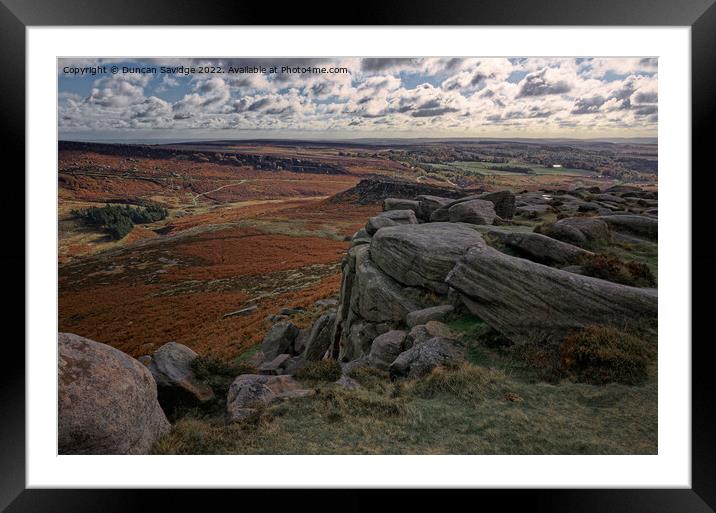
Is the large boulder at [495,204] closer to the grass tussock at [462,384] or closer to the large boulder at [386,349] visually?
the large boulder at [386,349]

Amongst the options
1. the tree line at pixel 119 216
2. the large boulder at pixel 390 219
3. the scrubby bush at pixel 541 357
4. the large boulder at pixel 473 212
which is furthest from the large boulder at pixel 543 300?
the tree line at pixel 119 216

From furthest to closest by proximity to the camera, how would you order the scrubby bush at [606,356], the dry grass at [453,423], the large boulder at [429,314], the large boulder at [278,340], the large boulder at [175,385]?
the large boulder at [278,340] < the large boulder at [429,314] < the large boulder at [175,385] < the scrubby bush at [606,356] < the dry grass at [453,423]

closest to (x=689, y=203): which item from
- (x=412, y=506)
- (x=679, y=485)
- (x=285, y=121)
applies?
(x=679, y=485)

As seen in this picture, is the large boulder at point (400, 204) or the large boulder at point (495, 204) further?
the large boulder at point (400, 204)

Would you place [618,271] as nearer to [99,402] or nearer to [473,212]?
[473,212]
